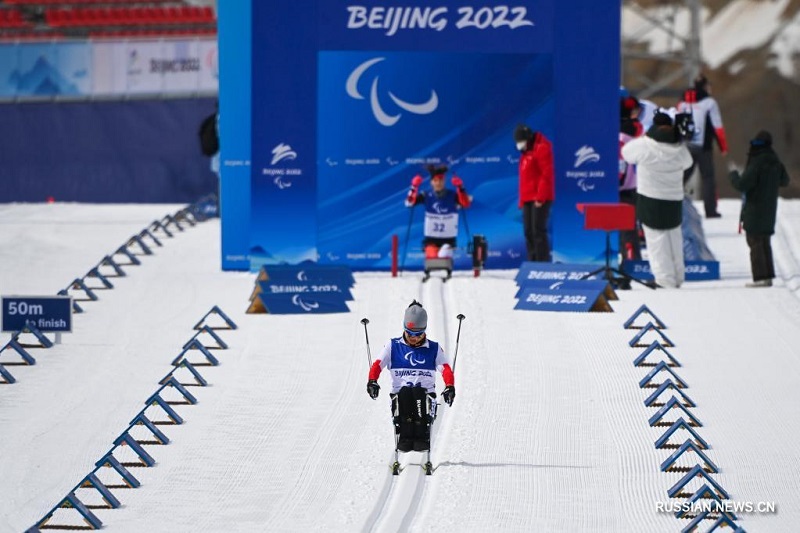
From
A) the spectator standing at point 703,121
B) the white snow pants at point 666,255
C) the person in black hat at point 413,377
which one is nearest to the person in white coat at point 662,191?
the white snow pants at point 666,255

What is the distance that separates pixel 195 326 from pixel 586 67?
22.5 ft

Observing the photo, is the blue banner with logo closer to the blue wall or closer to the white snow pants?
the white snow pants

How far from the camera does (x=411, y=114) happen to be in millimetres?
22859

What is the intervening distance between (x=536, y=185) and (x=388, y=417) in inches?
303

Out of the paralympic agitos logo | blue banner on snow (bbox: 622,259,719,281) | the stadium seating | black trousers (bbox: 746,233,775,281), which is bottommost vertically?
blue banner on snow (bbox: 622,259,719,281)

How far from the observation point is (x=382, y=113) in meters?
22.8

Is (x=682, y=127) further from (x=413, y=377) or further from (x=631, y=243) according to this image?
(x=413, y=377)

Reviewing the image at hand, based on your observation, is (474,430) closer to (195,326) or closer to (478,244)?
(195,326)

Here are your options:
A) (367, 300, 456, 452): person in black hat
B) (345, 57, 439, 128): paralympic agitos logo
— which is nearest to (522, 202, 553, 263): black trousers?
(345, 57, 439, 128): paralympic agitos logo

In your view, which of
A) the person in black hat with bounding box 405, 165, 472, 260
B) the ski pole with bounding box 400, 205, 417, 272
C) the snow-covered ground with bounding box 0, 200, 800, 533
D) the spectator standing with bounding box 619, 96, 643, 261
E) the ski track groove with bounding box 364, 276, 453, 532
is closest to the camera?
the ski track groove with bounding box 364, 276, 453, 532

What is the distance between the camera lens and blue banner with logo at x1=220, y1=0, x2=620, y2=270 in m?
22.6

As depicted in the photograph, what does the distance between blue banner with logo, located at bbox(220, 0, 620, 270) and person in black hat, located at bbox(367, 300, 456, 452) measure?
31.9 ft

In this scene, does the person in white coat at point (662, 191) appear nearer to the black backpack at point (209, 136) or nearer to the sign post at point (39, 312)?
the sign post at point (39, 312)

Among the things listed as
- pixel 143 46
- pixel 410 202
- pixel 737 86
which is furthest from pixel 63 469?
pixel 737 86
